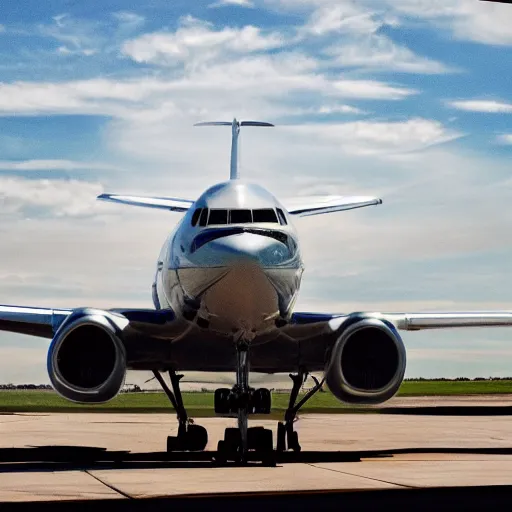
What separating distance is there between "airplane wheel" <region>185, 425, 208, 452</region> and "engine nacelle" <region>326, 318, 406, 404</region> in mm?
4335

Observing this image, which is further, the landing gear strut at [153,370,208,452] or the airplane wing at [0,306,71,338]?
the landing gear strut at [153,370,208,452]

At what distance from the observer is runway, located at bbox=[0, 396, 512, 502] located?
14289 millimetres

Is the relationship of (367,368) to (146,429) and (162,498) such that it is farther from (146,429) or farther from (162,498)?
(146,429)

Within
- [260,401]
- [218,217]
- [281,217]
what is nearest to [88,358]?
[260,401]

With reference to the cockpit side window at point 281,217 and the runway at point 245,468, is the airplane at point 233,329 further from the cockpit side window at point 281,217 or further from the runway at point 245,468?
the runway at point 245,468

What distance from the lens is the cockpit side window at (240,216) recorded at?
1794 cm

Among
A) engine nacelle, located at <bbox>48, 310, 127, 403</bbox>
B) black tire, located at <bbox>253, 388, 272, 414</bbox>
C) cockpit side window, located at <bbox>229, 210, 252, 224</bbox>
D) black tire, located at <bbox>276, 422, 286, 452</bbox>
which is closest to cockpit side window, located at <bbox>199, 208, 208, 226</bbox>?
cockpit side window, located at <bbox>229, 210, 252, 224</bbox>

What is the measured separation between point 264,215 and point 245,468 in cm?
395

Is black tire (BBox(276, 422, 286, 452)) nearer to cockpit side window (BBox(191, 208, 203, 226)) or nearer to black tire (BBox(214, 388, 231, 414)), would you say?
black tire (BBox(214, 388, 231, 414))

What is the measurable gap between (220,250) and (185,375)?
6.68 m

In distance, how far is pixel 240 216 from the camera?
710 inches

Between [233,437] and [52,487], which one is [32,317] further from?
[52,487]

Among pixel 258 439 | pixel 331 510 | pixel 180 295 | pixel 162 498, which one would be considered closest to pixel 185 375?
pixel 258 439

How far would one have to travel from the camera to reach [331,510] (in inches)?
449
